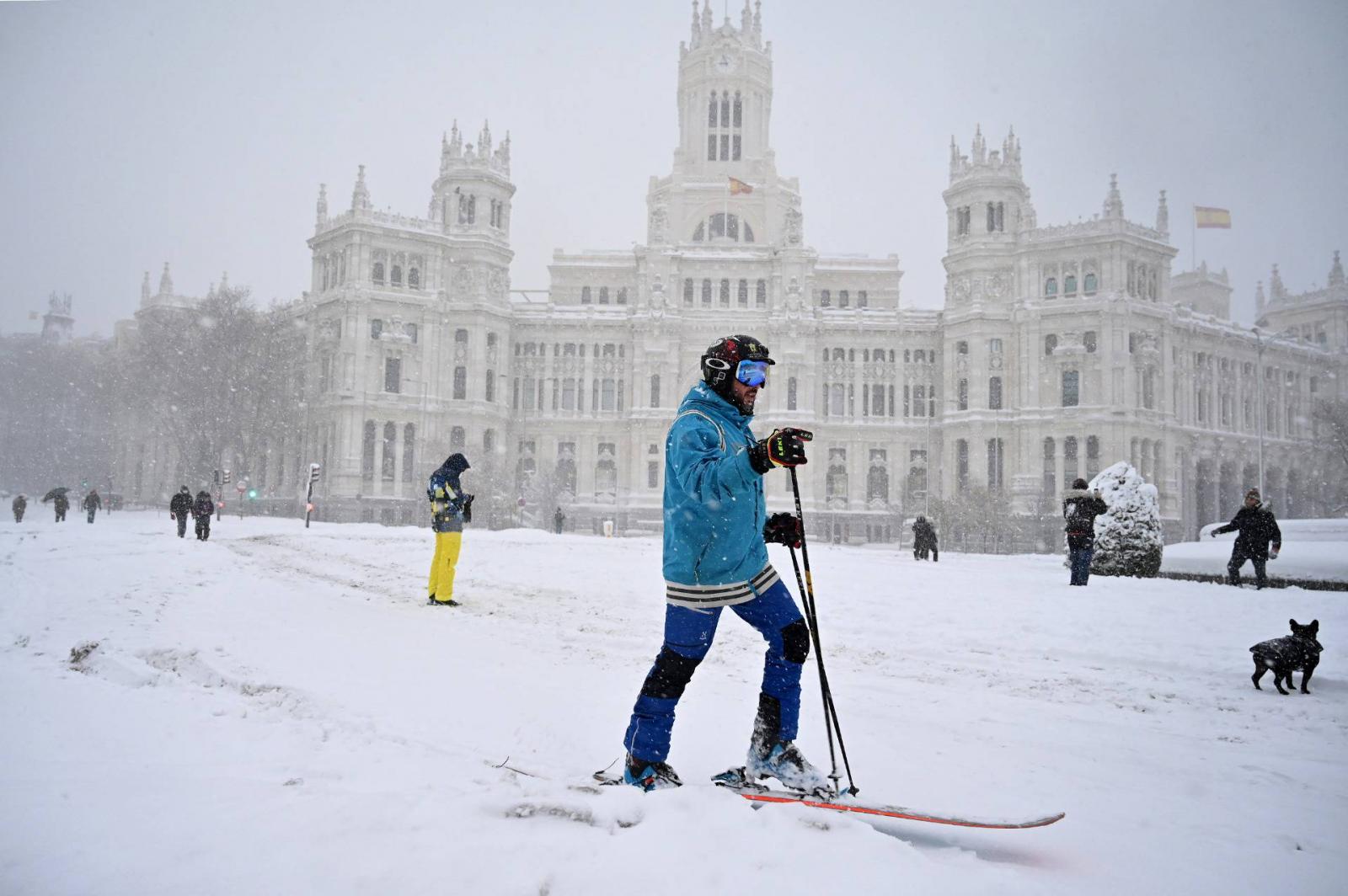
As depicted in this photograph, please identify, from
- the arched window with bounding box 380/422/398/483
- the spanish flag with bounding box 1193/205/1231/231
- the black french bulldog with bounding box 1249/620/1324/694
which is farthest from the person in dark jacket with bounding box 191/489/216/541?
the spanish flag with bounding box 1193/205/1231/231

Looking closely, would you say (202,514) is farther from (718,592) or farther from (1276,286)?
(1276,286)

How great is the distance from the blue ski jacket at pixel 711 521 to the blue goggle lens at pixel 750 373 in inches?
11.5

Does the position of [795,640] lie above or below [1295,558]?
above

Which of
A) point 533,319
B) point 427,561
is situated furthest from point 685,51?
point 427,561

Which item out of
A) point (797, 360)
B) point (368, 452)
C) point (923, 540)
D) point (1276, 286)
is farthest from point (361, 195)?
point (1276, 286)

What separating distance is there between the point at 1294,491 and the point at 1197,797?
232ft

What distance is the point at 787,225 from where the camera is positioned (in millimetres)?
59250

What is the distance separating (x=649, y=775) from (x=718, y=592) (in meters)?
0.86

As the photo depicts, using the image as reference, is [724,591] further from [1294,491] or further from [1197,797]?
[1294,491]

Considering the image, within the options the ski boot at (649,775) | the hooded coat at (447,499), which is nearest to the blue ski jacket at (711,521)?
the ski boot at (649,775)

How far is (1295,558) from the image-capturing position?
16141mm

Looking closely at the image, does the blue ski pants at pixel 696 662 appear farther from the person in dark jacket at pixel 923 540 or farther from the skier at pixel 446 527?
the person in dark jacket at pixel 923 540

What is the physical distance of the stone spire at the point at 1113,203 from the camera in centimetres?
5312

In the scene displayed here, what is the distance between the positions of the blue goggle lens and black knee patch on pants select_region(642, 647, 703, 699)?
1.31 meters
